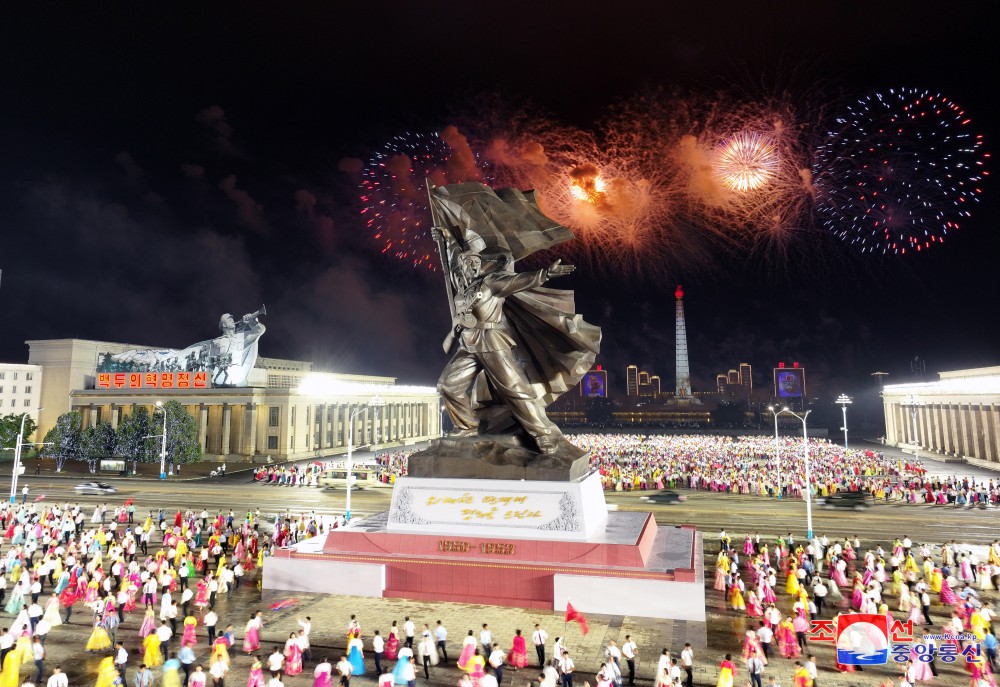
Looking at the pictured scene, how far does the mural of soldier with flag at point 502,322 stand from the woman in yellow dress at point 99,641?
11.4 m

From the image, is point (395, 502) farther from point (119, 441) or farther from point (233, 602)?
point (119, 441)

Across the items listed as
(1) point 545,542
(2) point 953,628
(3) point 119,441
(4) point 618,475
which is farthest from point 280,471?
(2) point 953,628

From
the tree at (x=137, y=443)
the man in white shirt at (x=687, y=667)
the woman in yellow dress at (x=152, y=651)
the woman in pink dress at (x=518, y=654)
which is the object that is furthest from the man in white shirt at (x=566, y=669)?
the tree at (x=137, y=443)

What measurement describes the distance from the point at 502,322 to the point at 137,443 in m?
52.2

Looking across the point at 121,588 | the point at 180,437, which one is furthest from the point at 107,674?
the point at 180,437

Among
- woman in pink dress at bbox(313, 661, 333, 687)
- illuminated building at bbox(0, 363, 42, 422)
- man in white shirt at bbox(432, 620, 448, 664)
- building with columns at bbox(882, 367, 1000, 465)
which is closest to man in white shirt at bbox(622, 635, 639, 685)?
man in white shirt at bbox(432, 620, 448, 664)

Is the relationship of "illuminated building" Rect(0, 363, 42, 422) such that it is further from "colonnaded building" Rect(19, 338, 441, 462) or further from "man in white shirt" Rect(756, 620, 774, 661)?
"man in white shirt" Rect(756, 620, 774, 661)

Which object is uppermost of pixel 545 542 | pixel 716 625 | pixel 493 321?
pixel 493 321

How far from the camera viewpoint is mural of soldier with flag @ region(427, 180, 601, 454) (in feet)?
71.4

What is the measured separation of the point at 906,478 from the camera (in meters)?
46.3

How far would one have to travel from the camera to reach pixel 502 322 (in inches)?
886

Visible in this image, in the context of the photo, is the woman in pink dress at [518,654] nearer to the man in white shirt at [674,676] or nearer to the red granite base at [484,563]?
the man in white shirt at [674,676]

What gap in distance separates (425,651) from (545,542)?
5790mm

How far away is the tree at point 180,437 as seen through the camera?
59.4 m
